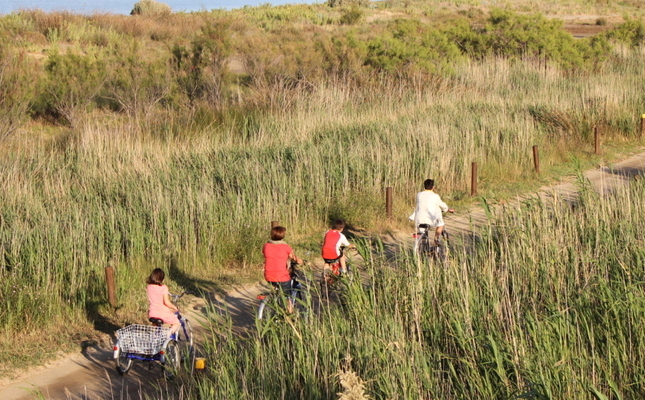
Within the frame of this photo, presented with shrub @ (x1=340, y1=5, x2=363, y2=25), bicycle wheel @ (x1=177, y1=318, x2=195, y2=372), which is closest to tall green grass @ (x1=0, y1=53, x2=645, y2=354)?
bicycle wheel @ (x1=177, y1=318, x2=195, y2=372)

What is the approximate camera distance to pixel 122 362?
6.78 meters

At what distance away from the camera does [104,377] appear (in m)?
6.87

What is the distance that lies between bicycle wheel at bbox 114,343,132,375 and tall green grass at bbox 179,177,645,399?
890mm

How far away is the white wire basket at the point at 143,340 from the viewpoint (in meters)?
6.47

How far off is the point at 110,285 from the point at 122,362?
1.43 m

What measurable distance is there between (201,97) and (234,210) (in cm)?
1059

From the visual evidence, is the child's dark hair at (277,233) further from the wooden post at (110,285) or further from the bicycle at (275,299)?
the wooden post at (110,285)

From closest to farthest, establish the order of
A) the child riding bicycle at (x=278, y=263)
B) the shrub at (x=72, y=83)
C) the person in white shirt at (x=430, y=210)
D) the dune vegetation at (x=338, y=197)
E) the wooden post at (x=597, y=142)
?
the dune vegetation at (x=338, y=197), the child riding bicycle at (x=278, y=263), the person in white shirt at (x=430, y=210), the wooden post at (x=597, y=142), the shrub at (x=72, y=83)

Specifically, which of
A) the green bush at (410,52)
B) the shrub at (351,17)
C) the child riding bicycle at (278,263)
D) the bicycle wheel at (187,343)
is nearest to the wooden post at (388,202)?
the child riding bicycle at (278,263)

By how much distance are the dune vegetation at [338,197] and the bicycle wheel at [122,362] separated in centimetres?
90

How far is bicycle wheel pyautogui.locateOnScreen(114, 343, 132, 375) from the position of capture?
21.7ft

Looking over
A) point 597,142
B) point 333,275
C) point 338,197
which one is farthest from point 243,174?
point 597,142

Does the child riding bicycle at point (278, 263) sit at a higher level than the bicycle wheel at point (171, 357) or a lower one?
higher

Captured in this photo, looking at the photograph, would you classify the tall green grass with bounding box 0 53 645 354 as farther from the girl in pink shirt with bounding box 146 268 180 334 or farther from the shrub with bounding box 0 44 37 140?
the girl in pink shirt with bounding box 146 268 180 334
